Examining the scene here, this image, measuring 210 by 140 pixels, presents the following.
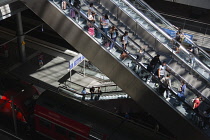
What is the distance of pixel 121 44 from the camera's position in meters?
15.7

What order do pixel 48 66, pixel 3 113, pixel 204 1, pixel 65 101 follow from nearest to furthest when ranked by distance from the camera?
pixel 65 101, pixel 3 113, pixel 204 1, pixel 48 66

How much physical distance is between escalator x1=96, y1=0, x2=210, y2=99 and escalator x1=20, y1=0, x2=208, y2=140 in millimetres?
1801

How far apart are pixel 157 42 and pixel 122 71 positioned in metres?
3.19

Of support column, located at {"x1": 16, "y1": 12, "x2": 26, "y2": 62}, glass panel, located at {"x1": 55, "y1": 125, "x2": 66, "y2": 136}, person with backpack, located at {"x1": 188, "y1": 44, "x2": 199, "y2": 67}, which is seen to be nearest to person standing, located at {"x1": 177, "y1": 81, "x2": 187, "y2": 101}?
person with backpack, located at {"x1": 188, "y1": 44, "x2": 199, "y2": 67}

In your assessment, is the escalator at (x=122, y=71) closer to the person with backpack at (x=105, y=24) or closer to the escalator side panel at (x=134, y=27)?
the person with backpack at (x=105, y=24)

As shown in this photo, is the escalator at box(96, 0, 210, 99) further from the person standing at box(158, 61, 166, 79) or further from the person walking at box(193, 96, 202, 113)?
the person standing at box(158, 61, 166, 79)

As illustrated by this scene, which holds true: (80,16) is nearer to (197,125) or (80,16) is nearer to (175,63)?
(175,63)

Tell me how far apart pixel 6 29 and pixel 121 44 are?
18.4 m

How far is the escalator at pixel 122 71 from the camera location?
45.5ft

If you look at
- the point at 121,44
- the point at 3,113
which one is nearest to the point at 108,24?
the point at 121,44

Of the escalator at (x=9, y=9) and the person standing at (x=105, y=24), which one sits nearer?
the person standing at (x=105, y=24)

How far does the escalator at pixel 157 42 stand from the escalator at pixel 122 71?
1801 millimetres

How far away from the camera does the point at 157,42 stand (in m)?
16.8

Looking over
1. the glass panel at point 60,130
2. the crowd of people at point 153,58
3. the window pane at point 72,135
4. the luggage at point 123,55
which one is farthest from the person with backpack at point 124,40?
the glass panel at point 60,130
